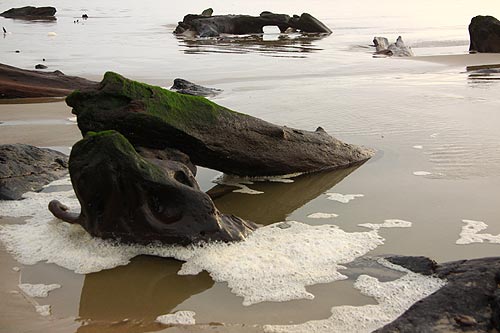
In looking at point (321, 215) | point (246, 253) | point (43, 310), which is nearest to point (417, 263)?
point (246, 253)

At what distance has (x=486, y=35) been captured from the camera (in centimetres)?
1917

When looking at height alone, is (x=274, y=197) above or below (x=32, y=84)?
below

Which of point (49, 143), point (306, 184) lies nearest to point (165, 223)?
point (306, 184)

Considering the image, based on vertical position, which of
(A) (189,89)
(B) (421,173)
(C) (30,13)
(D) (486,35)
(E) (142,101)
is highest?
(C) (30,13)

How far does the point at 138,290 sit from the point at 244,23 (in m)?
25.6

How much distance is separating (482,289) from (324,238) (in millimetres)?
1739

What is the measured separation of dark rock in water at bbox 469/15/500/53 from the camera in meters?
19.2

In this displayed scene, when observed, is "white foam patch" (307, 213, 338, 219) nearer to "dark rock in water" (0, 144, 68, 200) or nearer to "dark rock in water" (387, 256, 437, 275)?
"dark rock in water" (387, 256, 437, 275)

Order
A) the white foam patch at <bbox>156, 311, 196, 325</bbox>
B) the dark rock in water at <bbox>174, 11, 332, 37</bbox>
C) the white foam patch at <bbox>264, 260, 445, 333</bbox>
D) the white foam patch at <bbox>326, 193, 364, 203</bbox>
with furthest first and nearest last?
the dark rock in water at <bbox>174, 11, 332, 37</bbox>, the white foam patch at <bbox>326, 193, 364, 203</bbox>, the white foam patch at <bbox>156, 311, 196, 325</bbox>, the white foam patch at <bbox>264, 260, 445, 333</bbox>

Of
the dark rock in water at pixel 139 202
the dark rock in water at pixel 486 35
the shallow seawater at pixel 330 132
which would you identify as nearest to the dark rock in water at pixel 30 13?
the shallow seawater at pixel 330 132

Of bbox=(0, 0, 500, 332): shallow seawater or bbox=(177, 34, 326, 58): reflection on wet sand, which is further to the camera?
bbox=(177, 34, 326, 58): reflection on wet sand

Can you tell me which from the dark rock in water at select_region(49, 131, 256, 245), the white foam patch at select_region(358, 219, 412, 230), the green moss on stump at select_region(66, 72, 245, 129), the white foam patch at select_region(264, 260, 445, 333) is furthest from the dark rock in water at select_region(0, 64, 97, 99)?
the white foam patch at select_region(264, 260, 445, 333)

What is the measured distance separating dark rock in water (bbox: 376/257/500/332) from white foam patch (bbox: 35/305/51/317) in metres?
2.05

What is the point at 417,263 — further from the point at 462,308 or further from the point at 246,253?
the point at 246,253
